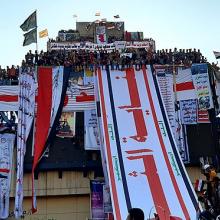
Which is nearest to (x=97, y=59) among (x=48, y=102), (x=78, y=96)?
(x=78, y=96)

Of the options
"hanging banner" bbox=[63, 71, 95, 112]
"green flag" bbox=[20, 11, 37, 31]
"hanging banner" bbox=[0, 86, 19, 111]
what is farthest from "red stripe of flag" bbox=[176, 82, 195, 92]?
"green flag" bbox=[20, 11, 37, 31]

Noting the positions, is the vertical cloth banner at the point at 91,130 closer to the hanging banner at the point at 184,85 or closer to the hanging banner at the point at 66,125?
the hanging banner at the point at 66,125

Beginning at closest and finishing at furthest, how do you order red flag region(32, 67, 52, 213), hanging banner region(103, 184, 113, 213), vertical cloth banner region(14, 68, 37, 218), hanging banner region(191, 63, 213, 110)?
1. vertical cloth banner region(14, 68, 37, 218)
2. hanging banner region(103, 184, 113, 213)
3. red flag region(32, 67, 52, 213)
4. hanging banner region(191, 63, 213, 110)

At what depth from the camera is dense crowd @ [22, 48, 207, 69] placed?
71.4 feet

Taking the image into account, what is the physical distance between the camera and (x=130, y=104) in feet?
68.0

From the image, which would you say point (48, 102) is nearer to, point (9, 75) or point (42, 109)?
point (42, 109)

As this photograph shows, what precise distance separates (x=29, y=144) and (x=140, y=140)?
526 cm

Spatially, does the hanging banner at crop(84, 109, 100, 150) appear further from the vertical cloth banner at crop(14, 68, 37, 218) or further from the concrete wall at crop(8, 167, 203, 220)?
the vertical cloth banner at crop(14, 68, 37, 218)

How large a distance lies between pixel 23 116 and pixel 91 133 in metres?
3.27

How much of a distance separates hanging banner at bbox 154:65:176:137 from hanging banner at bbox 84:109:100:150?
11.8ft

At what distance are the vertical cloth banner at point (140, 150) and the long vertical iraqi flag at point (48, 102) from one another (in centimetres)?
191

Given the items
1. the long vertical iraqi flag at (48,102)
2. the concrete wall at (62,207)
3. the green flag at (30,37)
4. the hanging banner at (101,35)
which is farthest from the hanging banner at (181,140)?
the hanging banner at (101,35)

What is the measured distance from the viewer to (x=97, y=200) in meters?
19.8

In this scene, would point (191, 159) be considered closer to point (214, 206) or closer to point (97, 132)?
point (97, 132)
